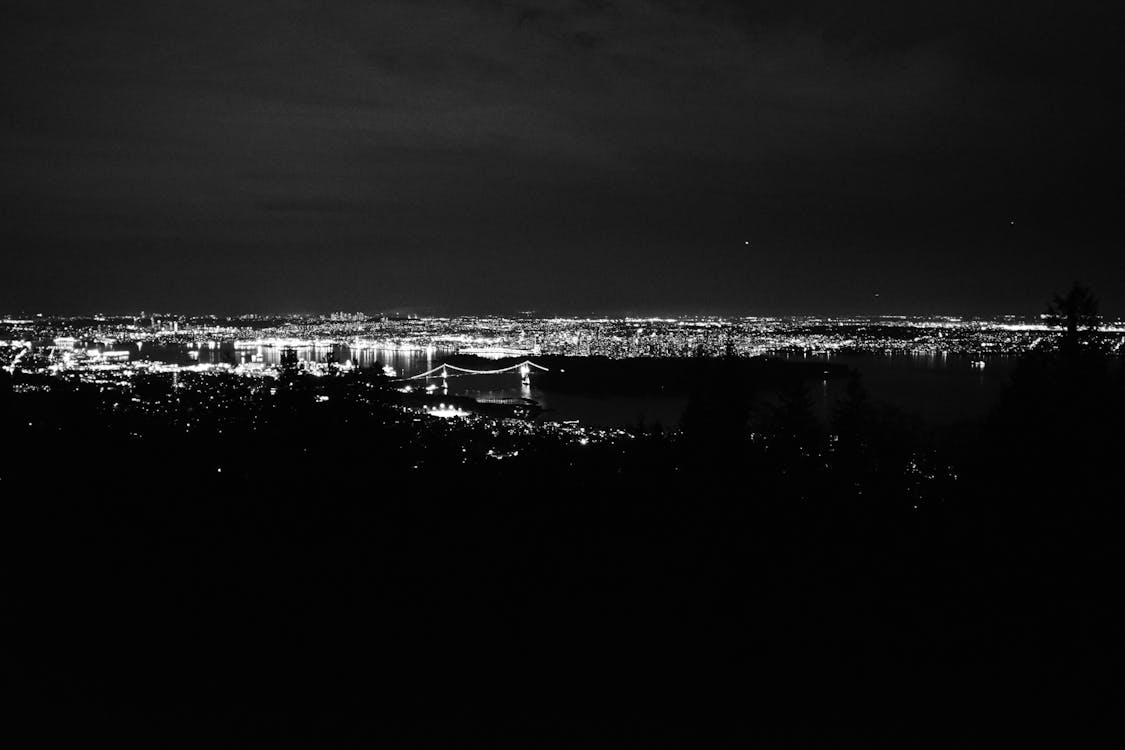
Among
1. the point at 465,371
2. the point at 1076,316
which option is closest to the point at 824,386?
the point at 465,371

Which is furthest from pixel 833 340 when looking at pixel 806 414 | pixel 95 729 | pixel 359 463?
pixel 95 729

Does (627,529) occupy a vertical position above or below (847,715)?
above

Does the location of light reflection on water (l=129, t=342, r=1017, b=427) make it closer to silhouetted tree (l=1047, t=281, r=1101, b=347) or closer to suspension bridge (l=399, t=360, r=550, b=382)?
suspension bridge (l=399, t=360, r=550, b=382)

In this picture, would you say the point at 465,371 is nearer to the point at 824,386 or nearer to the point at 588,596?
the point at 824,386

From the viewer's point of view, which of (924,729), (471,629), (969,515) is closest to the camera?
(924,729)

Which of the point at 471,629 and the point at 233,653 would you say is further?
the point at 471,629

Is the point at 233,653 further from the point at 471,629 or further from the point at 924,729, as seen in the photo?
the point at 924,729
